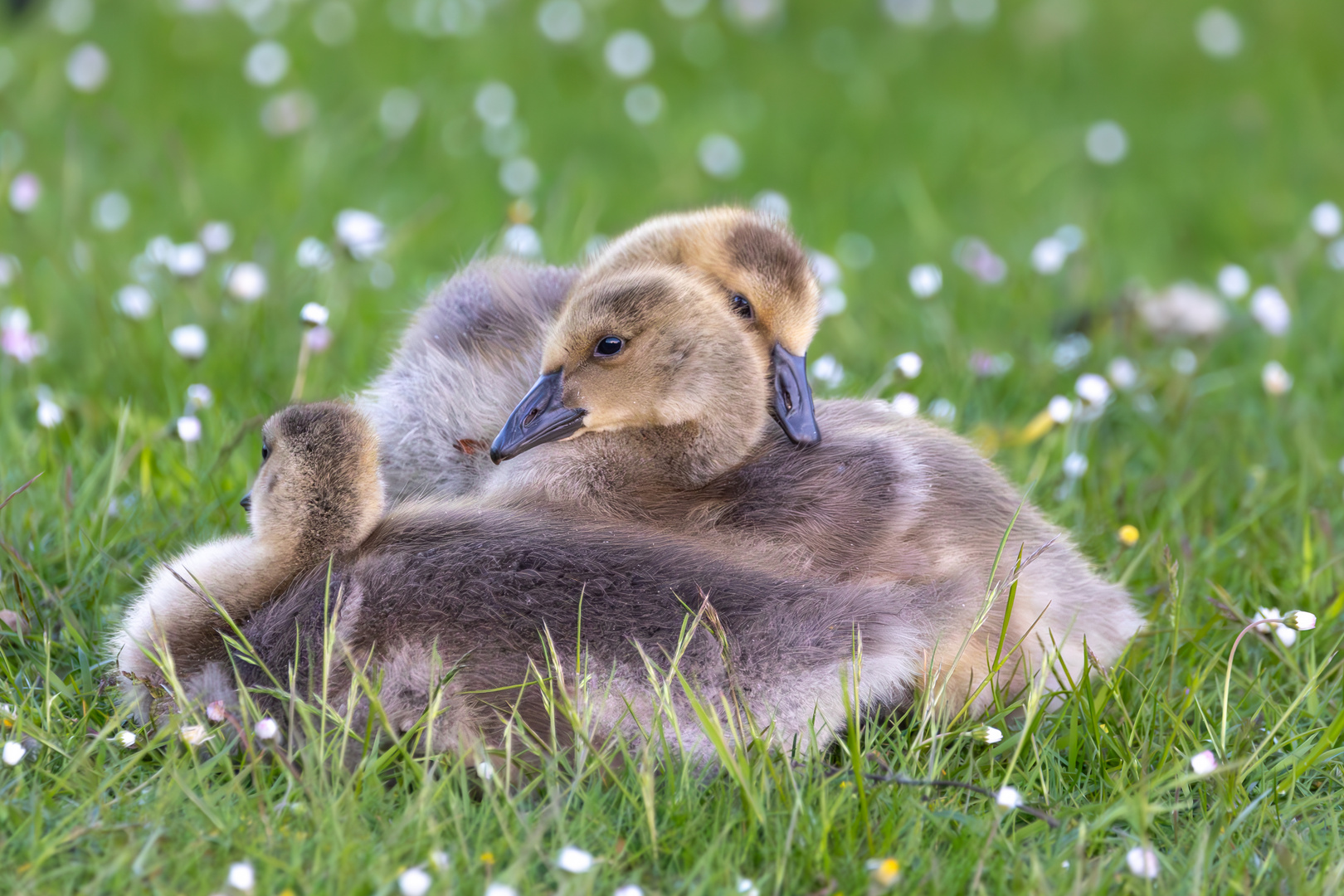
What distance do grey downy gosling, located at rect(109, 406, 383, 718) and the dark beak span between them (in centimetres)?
24

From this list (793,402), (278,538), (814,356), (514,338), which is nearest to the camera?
(278,538)

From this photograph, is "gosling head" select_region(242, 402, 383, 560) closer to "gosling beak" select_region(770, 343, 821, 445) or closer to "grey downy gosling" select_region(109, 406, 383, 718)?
"grey downy gosling" select_region(109, 406, 383, 718)

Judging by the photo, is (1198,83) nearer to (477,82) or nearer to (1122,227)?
(1122,227)

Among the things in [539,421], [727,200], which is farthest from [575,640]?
[727,200]

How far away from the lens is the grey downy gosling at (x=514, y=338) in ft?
9.52

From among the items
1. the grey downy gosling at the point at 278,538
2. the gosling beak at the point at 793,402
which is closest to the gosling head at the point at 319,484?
the grey downy gosling at the point at 278,538

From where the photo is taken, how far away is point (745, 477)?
260cm

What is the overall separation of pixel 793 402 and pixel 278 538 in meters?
0.97

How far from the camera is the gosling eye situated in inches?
103

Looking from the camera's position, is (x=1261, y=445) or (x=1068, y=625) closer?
(x=1068, y=625)

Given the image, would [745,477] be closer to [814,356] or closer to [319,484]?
[319,484]

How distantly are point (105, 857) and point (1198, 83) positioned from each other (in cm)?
729

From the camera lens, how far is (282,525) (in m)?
2.43

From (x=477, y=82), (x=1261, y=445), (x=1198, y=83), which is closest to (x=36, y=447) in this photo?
(x=1261, y=445)
